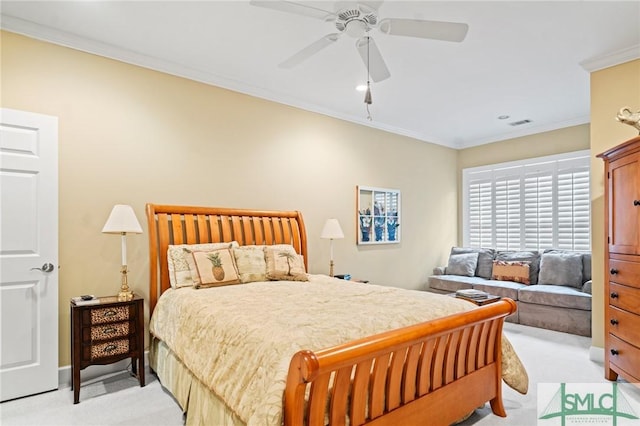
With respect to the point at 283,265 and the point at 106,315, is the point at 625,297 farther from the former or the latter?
the point at 106,315

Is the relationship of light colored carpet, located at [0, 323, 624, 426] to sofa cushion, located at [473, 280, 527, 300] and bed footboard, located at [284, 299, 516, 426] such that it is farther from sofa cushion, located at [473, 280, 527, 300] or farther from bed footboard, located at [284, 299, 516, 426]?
sofa cushion, located at [473, 280, 527, 300]

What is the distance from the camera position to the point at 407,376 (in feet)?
6.21

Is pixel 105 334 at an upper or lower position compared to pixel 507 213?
lower

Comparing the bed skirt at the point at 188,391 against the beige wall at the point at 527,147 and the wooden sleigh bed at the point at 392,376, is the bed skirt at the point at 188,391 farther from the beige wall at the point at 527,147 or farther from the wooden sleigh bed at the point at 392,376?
the beige wall at the point at 527,147

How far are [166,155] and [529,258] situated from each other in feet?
16.5

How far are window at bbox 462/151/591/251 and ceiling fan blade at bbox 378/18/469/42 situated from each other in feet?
13.3

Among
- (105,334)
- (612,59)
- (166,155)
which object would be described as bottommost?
(105,334)

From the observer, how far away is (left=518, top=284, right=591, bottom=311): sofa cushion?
432cm

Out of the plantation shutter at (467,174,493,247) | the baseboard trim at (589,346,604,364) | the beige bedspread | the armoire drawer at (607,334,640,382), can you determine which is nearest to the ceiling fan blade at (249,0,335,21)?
the beige bedspread

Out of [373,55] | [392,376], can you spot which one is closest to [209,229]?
[373,55]

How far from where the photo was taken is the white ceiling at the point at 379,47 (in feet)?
8.75

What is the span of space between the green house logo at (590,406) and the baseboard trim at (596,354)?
0.58 meters

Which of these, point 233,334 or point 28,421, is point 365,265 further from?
point 28,421

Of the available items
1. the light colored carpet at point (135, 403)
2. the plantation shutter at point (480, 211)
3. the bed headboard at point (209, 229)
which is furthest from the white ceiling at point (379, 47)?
the light colored carpet at point (135, 403)
